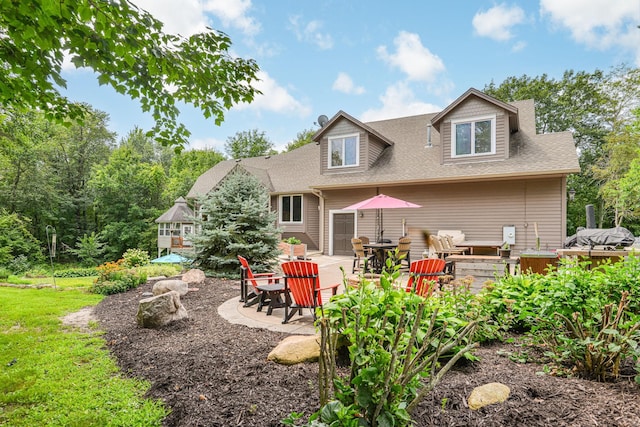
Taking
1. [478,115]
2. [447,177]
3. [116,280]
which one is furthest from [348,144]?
[116,280]

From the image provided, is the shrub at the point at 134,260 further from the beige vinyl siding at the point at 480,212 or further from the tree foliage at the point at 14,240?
the tree foliage at the point at 14,240

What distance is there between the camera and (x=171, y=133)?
15.8 ft

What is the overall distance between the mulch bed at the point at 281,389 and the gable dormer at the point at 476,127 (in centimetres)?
994

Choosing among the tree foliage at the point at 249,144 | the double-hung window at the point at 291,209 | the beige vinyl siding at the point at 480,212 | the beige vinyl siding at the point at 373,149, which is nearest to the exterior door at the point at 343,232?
the beige vinyl siding at the point at 480,212

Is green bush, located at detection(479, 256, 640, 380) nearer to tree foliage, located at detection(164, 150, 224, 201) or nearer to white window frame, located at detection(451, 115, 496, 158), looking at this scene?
white window frame, located at detection(451, 115, 496, 158)

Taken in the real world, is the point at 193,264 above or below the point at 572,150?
below

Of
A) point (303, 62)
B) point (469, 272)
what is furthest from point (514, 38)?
point (469, 272)

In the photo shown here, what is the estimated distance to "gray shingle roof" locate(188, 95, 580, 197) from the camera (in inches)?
424

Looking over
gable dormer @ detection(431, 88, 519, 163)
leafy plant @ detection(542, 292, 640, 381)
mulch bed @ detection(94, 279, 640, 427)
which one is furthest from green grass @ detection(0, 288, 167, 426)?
gable dormer @ detection(431, 88, 519, 163)

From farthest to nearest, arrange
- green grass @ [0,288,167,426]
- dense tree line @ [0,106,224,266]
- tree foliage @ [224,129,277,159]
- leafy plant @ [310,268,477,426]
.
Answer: tree foliage @ [224,129,277,159], dense tree line @ [0,106,224,266], green grass @ [0,288,167,426], leafy plant @ [310,268,477,426]

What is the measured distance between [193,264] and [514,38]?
1381 centimetres

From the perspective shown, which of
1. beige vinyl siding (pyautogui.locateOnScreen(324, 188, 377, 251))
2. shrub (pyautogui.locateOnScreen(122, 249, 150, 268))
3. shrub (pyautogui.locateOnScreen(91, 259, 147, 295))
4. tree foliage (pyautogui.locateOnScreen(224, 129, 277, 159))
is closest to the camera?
shrub (pyautogui.locateOnScreen(91, 259, 147, 295))

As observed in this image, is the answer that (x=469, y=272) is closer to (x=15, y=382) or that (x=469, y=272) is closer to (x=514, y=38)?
(x=15, y=382)

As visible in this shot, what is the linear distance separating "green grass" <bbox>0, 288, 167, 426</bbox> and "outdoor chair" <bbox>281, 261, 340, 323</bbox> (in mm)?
2163
